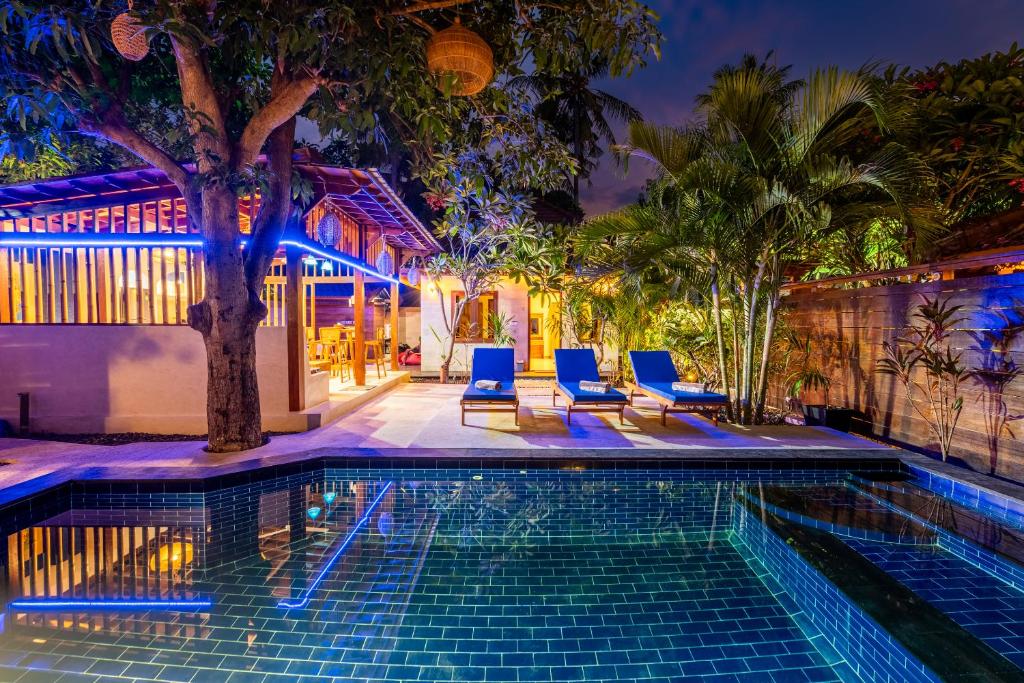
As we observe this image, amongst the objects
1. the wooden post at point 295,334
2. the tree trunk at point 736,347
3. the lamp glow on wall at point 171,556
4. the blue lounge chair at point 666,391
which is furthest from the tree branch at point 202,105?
the tree trunk at point 736,347

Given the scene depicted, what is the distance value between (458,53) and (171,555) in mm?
4103

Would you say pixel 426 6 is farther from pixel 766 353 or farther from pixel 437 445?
pixel 766 353

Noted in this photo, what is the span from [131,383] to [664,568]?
6.93m

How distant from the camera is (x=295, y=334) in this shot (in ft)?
21.9

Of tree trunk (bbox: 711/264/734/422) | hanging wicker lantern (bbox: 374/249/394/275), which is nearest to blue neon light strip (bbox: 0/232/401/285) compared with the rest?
hanging wicker lantern (bbox: 374/249/394/275)

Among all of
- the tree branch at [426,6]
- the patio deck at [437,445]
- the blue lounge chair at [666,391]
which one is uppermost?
the tree branch at [426,6]

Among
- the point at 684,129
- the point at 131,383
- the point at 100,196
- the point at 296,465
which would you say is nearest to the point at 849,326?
the point at 684,129

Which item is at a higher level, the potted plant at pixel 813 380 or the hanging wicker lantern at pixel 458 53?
the hanging wicker lantern at pixel 458 53

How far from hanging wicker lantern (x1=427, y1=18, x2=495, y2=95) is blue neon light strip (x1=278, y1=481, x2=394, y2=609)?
3.59 meters

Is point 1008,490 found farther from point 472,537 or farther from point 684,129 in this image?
point 684,129

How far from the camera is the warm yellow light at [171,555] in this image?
321 centimetres

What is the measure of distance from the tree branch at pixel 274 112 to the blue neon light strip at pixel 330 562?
381cm

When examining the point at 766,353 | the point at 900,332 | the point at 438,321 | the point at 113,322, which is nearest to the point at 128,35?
the point at 113,322

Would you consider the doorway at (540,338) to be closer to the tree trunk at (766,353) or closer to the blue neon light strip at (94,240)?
the tree trunk at (766,353)
